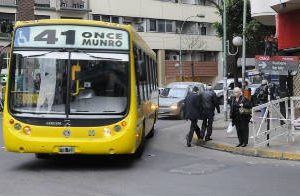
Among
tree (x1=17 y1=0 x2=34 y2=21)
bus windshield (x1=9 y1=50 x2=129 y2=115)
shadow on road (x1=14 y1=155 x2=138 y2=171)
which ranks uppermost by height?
tree (x1=17 y1=0 x2=34 y2=21)

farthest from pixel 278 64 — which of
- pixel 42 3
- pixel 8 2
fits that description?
pixel 42 3

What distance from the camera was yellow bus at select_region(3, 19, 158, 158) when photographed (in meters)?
11.4

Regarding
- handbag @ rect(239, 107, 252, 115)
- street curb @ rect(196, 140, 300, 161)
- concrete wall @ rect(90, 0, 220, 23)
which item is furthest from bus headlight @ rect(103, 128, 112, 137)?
concrete wall @ rect(90, 0, 220, 23)

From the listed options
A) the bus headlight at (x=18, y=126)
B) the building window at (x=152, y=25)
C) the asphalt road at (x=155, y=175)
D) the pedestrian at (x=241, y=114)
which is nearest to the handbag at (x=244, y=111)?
the pedestrian at (x=241, y=114)

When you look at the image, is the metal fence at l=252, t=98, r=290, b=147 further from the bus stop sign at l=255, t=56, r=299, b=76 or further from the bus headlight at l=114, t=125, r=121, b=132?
the bus headlight at l=114, t=125, r=121, b=132

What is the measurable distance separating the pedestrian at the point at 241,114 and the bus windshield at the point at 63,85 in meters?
4.26

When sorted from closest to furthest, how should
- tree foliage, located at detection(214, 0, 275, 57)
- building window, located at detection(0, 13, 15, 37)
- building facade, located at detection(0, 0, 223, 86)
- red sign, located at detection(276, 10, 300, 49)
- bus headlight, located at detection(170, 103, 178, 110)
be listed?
red sign, located at detection(276, 10, 300, 49) → bus headlight, located at detection(170, 103, 178, 110) → tree foliage, located at detection(214, 0, 275, 57) → building window, located at detection(0, 13, 15, 37) → building facade, located at detection(0, 0, 223, 86)

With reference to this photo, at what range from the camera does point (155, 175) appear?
1109cm

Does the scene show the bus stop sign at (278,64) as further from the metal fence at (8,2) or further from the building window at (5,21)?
the metal fence at (8,2)

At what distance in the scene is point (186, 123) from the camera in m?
25.0

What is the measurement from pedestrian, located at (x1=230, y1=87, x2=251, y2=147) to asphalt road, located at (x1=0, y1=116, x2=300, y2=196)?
771 millimetres

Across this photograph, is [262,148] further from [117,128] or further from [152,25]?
[152,25]

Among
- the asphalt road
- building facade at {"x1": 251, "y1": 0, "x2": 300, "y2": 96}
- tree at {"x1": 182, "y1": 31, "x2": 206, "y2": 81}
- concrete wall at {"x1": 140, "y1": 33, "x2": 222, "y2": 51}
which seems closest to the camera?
the asphalt road

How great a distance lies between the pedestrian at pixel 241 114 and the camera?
1498 cm
